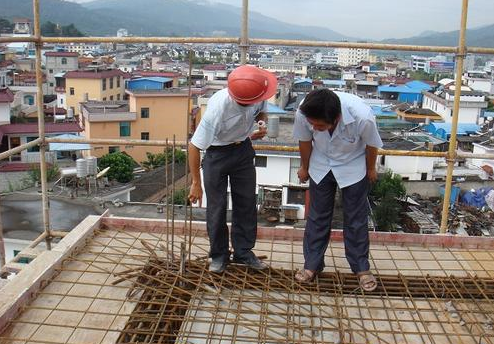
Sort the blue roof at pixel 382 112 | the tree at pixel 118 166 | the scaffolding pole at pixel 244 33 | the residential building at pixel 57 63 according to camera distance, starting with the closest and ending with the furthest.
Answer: the scaffolding pole at pixel 244 33 → the tree at pixel 118 166 → the blue roof at pixel 382 112 → the residential building at pixel 57 63

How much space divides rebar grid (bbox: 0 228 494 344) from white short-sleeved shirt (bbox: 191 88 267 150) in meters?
0.66

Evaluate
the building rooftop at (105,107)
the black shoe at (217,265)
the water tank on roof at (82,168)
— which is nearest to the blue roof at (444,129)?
the building rooftop at (105,107)

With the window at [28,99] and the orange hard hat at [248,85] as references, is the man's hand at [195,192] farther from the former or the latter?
the window at [28,99]

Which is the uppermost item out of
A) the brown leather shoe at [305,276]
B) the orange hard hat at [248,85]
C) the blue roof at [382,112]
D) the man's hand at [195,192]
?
the orange hard hat at [248,85]

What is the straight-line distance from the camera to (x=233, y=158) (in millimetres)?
2674

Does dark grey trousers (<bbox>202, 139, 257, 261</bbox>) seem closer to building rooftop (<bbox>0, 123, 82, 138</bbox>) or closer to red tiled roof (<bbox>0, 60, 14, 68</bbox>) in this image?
building rooftop (<bbox>0, 123, 82, 138</bbox>)

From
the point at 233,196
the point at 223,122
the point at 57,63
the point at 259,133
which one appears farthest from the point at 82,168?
the point at 57,63

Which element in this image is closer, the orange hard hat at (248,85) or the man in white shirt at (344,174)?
the orange hard hat at (248,85)

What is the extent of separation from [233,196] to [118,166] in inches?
626

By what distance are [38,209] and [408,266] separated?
33.2 feet

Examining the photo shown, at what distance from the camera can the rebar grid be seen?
2240mm

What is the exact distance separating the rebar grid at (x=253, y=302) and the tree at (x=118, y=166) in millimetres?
15310

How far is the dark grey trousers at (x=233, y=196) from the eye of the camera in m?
2.67

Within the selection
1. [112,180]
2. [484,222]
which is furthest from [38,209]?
[484,222]
